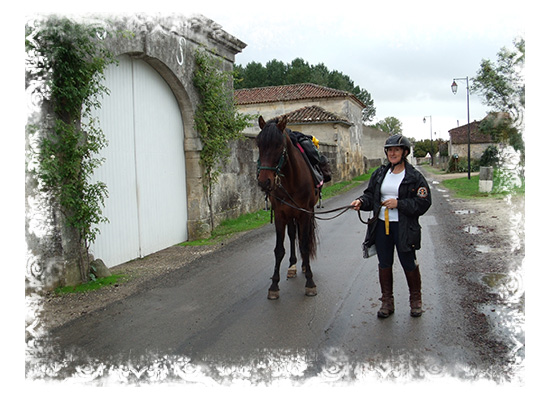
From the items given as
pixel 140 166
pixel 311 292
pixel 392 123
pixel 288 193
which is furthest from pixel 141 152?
pixel 392 123

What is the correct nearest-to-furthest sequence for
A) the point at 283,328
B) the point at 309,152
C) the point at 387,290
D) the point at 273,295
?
the point at 283,328 < the point at 387,290 < the point at 273,295 < the point at 309,152

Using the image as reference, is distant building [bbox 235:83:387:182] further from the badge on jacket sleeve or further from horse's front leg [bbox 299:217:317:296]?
the badge on jacket sleeve

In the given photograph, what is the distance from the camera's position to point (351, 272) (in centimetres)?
619

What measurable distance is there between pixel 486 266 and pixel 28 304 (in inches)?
237

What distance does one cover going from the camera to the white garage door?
687 cm

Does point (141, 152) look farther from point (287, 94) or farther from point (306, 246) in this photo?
point (287, 94)

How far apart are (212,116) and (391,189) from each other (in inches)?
233

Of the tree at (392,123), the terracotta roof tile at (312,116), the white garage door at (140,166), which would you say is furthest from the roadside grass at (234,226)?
the tree at (392,123)

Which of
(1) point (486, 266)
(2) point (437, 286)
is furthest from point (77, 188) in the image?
(1) point (486, 266)

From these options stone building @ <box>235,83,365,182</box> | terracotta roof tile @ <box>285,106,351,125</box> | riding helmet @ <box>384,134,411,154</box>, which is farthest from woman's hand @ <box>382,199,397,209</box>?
terracotta roof tile @ <box>285,106,351,125</box>

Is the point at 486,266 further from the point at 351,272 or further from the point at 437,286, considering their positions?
the point at 351,272

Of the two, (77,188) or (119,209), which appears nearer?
(77,188)

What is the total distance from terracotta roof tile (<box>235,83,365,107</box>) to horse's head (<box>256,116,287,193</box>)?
92.7ft

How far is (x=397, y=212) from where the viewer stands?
4.34 metres
